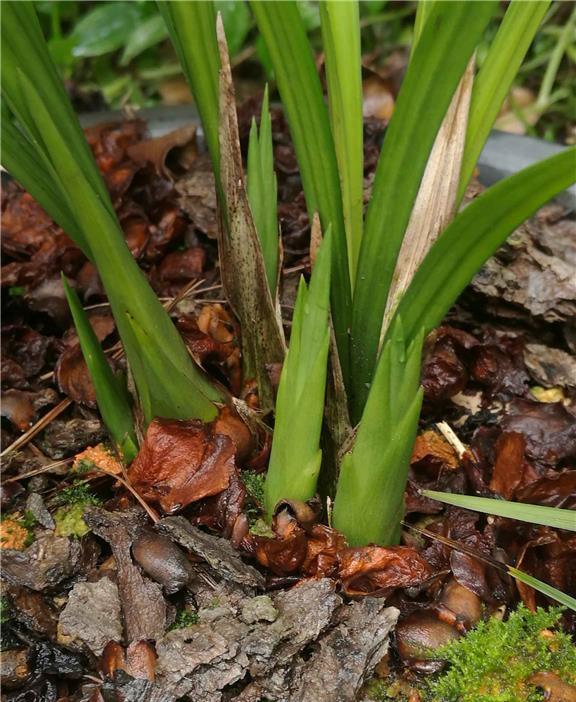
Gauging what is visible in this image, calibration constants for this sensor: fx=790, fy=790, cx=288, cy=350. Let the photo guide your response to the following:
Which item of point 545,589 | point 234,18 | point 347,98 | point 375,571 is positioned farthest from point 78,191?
point 234,18

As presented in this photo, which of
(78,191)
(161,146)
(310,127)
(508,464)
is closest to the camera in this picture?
(78,191)

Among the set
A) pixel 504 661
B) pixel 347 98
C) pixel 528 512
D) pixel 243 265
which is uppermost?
pixel 347 98

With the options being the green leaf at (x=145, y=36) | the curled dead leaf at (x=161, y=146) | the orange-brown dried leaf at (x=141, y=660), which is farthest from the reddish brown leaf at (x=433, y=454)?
the green leaf at (x=145, y=36)

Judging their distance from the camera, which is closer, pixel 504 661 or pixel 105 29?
pixel 504 661

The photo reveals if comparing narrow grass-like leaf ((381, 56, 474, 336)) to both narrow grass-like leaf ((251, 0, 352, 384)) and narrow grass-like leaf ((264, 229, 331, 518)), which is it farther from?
narrow grass-like leaf ((264, 229, 331, 518))

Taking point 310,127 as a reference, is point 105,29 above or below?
below

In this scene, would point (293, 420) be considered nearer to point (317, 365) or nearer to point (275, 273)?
point (317, 365)

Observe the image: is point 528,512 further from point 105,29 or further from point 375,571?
point 105,29
